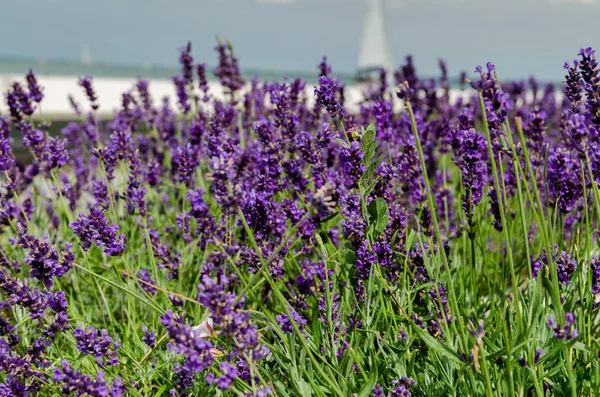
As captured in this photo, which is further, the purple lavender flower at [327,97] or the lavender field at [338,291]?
the purple lavender flower at [327,97]

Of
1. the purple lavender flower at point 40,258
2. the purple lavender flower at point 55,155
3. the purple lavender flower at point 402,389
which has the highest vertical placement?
the purple lavender flower at point 55,155

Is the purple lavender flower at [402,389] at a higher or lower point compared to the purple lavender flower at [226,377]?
lower

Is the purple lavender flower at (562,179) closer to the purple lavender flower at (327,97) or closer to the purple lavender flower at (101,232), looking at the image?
the purple lavender flower at (327,97)

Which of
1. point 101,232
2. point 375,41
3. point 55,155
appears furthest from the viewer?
point 375,41

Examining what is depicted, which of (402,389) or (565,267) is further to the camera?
(565,267)

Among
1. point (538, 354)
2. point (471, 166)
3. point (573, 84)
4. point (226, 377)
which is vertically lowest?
point (538, 354)

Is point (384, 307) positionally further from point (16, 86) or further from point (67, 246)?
point (16, 86)

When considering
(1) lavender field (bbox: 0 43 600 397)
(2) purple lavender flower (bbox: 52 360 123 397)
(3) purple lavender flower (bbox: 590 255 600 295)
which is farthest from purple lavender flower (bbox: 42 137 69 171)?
(3) purple lavender flower (bbox: 590 255 600 295)

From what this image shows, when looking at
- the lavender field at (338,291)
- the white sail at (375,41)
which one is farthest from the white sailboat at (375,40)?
the lavender field at (338,291)

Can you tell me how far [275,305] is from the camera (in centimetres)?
252

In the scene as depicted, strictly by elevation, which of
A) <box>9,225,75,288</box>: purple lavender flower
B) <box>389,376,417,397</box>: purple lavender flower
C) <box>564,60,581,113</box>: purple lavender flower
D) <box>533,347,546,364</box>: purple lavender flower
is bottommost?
<box>389,376,417,397</box>: purple lavender flower

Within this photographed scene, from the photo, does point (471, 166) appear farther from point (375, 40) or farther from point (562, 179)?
point (375, 40)

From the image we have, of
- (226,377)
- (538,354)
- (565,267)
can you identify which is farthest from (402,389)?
(565,267)

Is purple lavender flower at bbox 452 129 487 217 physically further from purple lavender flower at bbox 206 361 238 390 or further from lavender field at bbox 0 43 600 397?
purple lavender flower at bbox 206 361 238 390
